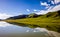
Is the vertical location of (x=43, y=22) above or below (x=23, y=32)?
above

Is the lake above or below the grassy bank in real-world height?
below

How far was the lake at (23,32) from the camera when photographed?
291cm

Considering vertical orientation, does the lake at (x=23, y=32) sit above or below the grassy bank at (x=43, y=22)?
below

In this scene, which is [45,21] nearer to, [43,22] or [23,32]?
[43,22]

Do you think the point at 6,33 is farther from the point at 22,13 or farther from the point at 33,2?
the point at 33,2

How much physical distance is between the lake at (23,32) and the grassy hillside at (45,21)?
0.09 m

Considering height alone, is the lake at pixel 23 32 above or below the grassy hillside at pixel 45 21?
below

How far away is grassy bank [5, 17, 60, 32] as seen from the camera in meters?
2.96

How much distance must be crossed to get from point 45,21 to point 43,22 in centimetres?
5

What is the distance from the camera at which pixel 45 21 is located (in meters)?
3.02

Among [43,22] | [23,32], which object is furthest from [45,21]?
[23,32]

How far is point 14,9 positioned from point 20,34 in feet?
1.92

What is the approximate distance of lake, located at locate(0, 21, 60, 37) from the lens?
2.91 meters

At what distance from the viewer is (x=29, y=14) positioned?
3.02 m
